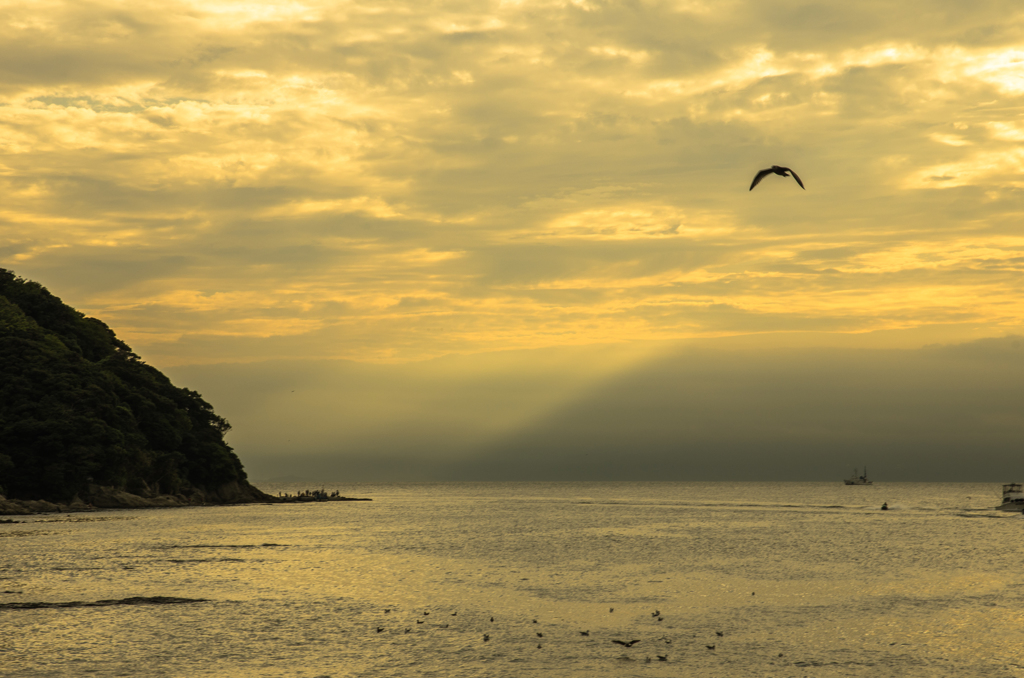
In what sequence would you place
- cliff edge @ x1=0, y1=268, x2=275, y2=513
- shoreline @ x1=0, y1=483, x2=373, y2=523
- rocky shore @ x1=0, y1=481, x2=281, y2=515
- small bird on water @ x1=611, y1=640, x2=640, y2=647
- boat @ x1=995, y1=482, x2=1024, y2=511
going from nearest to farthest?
small bird on water @ x1=611, y1=640, x2=640, y2=647, shoreline @ x1=0, y1=483, x2=373, y2=523, rocky shore @ x1=0, y1=481, x2=281, y2=515, cliff edge @ x1=0, y1=268, x2=275, y2=513, boat @ x1=995, y1=482, x2=1024, y2=511

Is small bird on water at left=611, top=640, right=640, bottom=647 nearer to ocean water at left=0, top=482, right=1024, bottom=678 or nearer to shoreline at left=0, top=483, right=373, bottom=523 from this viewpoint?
ocean water at left=0, top=482, right=1024, bottom=678

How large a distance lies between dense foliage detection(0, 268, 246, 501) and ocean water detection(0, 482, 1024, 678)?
51.2 meters

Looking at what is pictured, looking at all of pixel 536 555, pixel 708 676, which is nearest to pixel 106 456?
pixel 536 555

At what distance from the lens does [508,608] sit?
3812cm

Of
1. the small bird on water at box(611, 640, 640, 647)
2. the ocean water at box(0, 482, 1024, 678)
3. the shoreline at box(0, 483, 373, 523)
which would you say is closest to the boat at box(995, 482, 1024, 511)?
the ocean water at box(0, 482, 1024, 678)

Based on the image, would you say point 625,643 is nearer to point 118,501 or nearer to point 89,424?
point 89,424

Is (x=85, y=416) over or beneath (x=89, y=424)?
over

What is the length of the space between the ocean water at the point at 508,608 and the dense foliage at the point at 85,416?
51.2m

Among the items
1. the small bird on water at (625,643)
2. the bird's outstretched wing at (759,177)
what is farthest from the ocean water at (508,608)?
the bird's outstretched wing at (759,177)

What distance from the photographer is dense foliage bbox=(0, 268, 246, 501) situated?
121625 millimetres

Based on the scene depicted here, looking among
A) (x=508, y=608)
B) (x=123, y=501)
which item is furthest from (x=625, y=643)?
(x=123, y=501)

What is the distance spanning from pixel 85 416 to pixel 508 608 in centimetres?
11239

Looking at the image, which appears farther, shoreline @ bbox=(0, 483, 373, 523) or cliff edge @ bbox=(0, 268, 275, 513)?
cliff edge @ bbox=(0, 268, 275, 513)

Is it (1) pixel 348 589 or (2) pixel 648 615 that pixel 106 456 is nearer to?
(1) pixel 348 589
